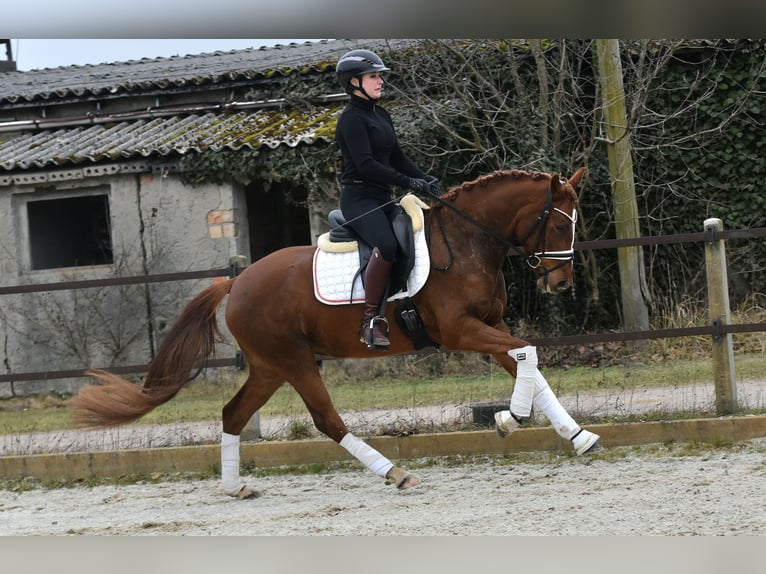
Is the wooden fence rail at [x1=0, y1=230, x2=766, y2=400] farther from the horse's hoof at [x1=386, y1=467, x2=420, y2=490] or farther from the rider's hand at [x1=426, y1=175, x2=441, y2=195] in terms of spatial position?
the horse's hoof at [x1=386, y1=467, x2=420, y2=490]

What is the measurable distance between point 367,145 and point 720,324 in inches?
127

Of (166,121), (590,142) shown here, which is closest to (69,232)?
(166,121)

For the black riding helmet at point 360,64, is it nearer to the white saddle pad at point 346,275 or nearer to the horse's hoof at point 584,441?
the white saddle pad at point 346,275

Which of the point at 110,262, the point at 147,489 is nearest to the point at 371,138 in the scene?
the point at 147,489

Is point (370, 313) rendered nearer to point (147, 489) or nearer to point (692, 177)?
point (147, 489)

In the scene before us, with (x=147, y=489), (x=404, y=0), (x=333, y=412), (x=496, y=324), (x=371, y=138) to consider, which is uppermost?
(x=371, y=138)

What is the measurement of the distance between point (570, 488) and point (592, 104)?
9.64 meters

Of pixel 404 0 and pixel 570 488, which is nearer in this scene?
pixel 404 0

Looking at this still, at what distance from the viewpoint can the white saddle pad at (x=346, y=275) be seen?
6184 millimetres

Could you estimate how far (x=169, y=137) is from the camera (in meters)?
15.3

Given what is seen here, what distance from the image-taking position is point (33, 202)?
54.4ft

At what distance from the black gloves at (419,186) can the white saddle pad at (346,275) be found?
20 centimetres

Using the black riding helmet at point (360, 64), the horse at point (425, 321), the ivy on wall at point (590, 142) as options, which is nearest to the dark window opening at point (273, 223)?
the ivy on wall at point (590, 142)

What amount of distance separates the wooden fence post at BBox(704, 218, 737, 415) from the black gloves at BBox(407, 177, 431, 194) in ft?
8.42
